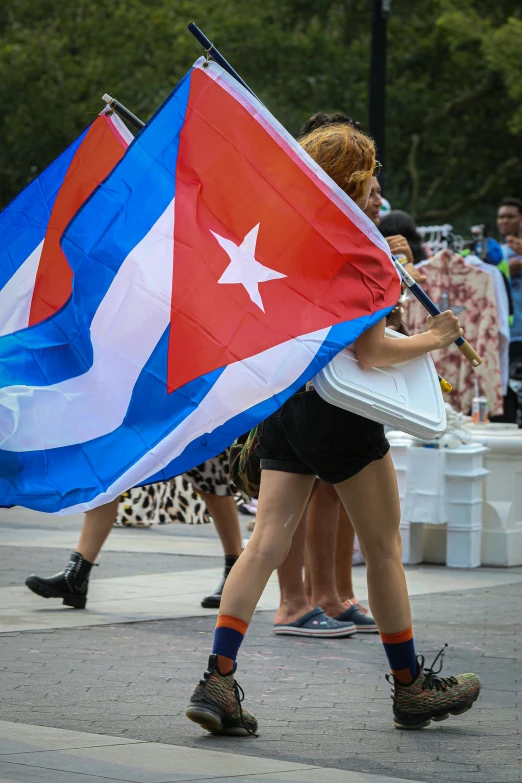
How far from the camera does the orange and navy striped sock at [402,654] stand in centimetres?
481

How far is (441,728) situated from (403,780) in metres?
0.91

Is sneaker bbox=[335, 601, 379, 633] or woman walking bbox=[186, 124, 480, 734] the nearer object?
woman walking bbox=[186, 124, 480, 734]

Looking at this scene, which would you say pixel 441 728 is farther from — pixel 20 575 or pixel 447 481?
pixel 447 481

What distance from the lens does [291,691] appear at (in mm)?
5402

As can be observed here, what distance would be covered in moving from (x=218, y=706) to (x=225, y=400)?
3.19 ft

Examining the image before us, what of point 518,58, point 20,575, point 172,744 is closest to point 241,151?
point 172,744

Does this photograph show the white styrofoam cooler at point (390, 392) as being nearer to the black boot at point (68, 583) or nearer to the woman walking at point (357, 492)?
the woman walking at point (357, 492)

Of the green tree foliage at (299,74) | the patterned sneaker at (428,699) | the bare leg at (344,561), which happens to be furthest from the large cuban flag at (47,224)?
the green tree foliage at (299,74)

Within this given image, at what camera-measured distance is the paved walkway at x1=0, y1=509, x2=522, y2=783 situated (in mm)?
4156

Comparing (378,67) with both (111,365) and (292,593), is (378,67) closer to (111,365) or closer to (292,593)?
(292,593)

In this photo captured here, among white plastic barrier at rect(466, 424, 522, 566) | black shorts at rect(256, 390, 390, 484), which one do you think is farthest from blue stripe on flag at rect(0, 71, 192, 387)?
white plastic barrier at rect(466, 424, 522, 566)

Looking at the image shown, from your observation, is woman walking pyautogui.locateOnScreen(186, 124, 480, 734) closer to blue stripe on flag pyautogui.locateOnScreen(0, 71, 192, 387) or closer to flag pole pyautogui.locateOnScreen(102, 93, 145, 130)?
blue stripe on flag pyautogui.locateOnScreen(0, 71, 192, 387)

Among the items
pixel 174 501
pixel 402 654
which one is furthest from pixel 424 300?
pixel 174 501

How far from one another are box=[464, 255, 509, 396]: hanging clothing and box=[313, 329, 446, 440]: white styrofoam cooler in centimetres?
910
